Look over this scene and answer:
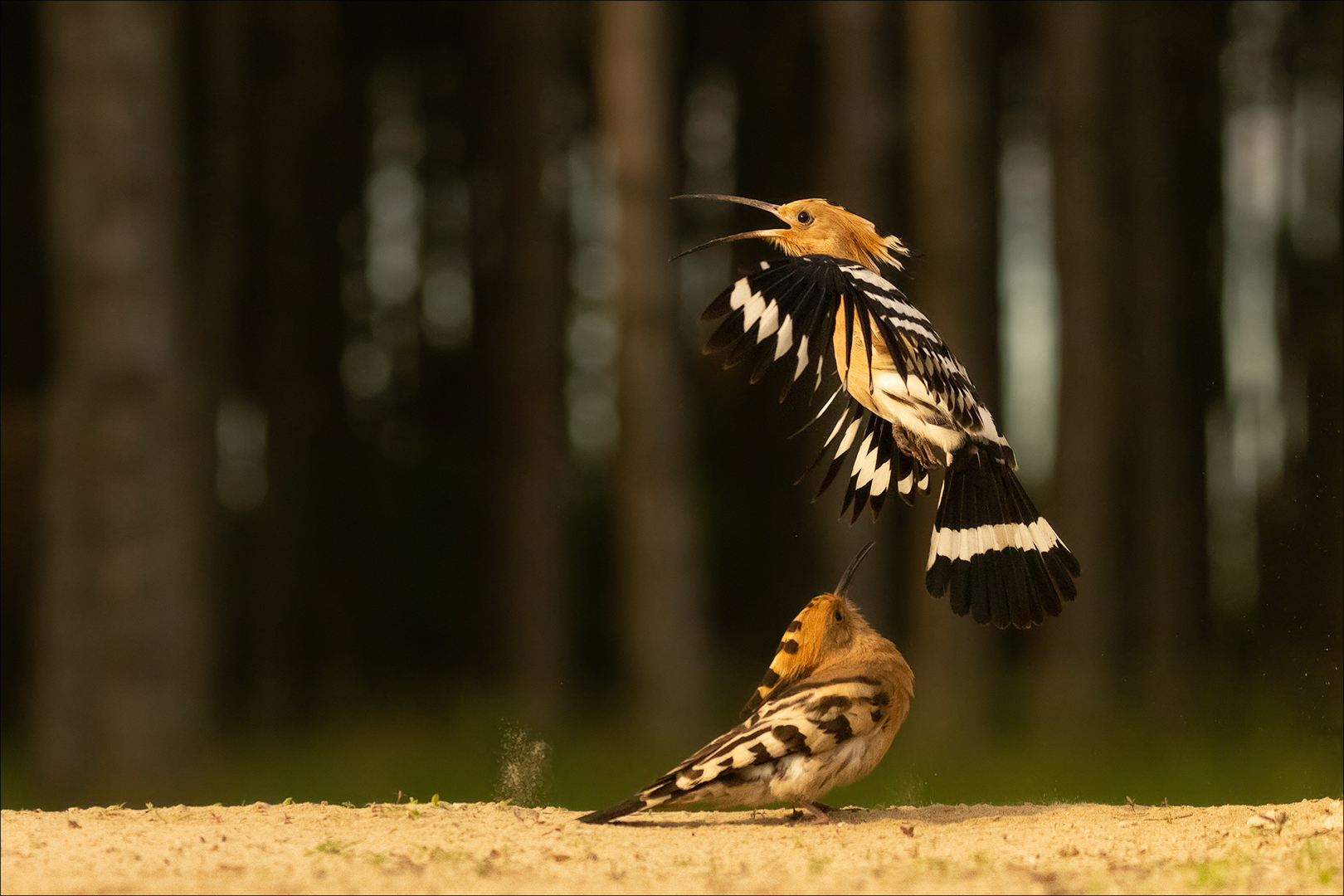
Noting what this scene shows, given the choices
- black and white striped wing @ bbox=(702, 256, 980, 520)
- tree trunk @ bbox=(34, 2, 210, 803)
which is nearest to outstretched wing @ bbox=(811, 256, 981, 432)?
black and white striped wing @ bbox=(702, 256, 980, 520)

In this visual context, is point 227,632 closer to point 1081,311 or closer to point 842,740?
point 1081,311

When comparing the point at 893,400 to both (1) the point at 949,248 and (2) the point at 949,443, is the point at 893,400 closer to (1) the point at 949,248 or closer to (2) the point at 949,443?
(2) the point at 949,443

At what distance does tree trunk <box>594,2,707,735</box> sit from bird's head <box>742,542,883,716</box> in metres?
5.61

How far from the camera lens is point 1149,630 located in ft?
51.6

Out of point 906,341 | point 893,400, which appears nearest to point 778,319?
point 906,341

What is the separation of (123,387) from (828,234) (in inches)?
202

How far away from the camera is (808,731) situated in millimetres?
5215

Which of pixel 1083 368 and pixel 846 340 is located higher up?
pixel 846 340

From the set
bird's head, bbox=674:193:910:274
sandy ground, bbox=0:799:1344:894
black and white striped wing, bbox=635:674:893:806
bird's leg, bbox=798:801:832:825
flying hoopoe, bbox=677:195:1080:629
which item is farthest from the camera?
bird's head, bbox=674:193:910:274

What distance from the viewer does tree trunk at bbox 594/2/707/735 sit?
1134cm

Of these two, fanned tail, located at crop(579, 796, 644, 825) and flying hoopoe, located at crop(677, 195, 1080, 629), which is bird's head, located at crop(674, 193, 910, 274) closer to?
flying hoopoe, located at crop(677, 195, 1080, 629)

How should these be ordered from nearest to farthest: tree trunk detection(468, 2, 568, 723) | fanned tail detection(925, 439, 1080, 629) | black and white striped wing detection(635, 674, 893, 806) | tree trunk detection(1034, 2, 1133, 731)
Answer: black and white striped wing detection(635, 674, 893, 806) → fanned tail detection(925, 439, 1080, 629) → tree trunk detection(1034, 2, 1133, 731) → tree trunk detection(468, 2, 568, 723)

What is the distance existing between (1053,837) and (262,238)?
15.7 meters

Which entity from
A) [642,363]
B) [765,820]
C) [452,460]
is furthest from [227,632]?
[765,820]
